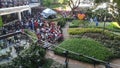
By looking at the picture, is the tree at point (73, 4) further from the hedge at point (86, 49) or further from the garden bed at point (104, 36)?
the hedge at point (86, 49)

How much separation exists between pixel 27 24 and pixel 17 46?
14.0 meters

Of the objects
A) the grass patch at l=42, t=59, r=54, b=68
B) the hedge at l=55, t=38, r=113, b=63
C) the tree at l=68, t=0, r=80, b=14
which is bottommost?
the tree at l=68, t=0, r=80, b=14

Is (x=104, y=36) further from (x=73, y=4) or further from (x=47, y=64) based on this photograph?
(x=73, y=4)

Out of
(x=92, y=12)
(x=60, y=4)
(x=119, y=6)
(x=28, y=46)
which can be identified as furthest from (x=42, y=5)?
(x=28, y=46)

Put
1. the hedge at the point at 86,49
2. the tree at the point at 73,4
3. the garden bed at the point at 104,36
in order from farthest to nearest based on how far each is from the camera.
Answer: the tree at the point at 73,4 → the garden bed at the point at 104,36 → the hedge at the point at 86,49

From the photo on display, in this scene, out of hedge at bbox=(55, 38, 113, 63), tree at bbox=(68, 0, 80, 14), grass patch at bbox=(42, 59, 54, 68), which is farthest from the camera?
tree at bbox=(68, 0, 80, 14)

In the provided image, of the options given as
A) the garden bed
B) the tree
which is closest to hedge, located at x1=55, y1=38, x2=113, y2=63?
the garden bed

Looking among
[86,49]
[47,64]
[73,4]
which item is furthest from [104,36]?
[73,4]

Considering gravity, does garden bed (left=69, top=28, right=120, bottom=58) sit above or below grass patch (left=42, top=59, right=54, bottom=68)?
below

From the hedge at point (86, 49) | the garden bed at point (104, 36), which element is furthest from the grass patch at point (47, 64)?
the garden bed at point (104, 36)

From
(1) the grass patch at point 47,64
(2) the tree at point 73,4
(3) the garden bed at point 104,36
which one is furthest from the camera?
(2) the tree at point 73,4

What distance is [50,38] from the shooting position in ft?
70.8

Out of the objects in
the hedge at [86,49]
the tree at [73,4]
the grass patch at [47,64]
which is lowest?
the tree at [73,4]

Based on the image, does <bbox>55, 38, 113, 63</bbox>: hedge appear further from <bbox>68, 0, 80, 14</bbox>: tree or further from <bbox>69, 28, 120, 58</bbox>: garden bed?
<bbox>68, 0, 80, 14</bbox>: tree
